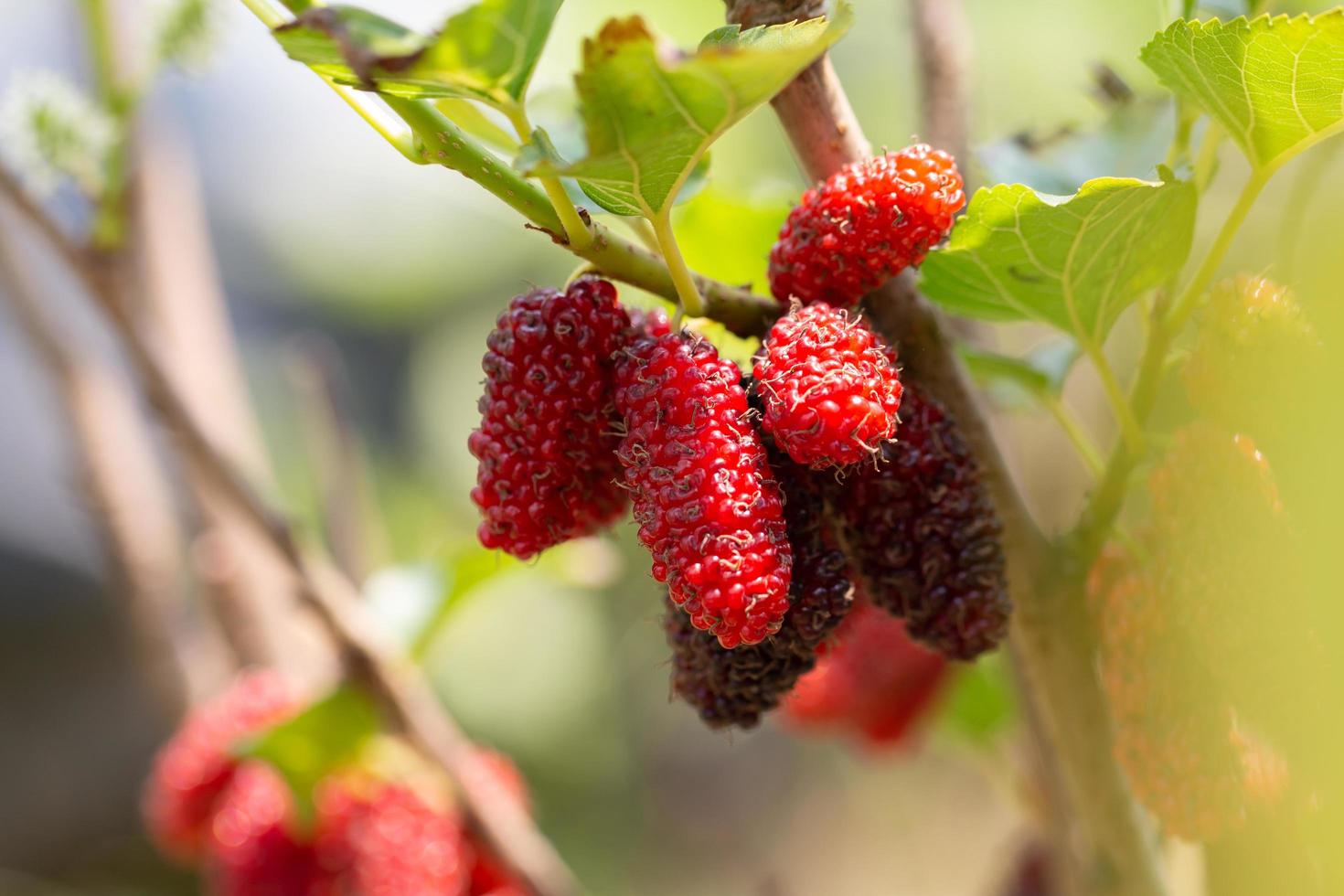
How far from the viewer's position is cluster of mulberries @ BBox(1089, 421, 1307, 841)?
562 millimetres

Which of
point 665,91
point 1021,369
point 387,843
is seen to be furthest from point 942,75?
point 387,843

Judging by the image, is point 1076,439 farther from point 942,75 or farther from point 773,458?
point 942,75

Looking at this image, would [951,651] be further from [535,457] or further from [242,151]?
[242,151]

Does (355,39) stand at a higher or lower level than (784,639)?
higher

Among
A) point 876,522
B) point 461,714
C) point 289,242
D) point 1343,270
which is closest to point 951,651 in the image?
point 876,522

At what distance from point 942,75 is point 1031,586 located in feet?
1.72

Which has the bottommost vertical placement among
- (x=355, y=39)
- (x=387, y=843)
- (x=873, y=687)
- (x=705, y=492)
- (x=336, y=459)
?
(x=873, y=687)

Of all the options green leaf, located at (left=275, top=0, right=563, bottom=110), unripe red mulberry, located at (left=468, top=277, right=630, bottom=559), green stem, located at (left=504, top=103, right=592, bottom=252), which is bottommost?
unripe red mulberry, located at (left=468, top=277, right=630, bottom=559)

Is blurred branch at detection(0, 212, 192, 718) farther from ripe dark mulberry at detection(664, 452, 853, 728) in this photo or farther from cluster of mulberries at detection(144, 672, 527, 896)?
ripe dark mulberry at detection(664, 452, 853, 728)

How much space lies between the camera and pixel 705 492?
494 millimetres

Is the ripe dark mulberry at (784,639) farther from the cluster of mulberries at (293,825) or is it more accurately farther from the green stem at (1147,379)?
the cluster of mulberries at (293,825)

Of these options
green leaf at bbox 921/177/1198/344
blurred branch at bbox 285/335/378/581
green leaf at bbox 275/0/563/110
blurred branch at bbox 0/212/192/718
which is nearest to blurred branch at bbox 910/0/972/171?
green leaf at bbox 921/177/1198/344

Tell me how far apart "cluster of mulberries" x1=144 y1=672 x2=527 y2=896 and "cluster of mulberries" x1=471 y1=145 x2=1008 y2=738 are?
0.56m

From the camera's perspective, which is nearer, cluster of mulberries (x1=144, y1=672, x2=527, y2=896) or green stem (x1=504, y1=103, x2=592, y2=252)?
green stem (x1=504, y1=103, x2=592, y2=252)
